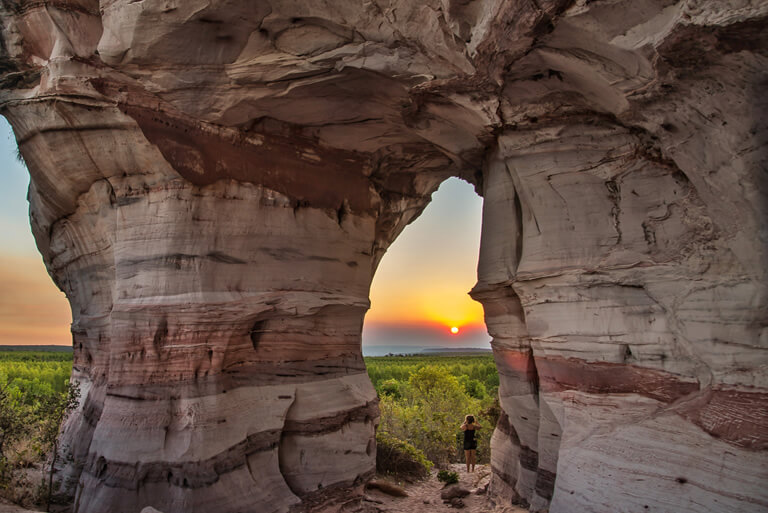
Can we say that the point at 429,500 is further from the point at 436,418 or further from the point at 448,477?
the point at 436,418

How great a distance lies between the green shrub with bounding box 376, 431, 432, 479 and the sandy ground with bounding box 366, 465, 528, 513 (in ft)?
1.04

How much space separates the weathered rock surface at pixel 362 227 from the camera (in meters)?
4.73

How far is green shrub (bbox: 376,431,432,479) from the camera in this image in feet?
36.2

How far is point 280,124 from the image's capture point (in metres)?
7.74

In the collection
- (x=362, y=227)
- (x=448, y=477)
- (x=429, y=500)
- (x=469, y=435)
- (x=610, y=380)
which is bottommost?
(x=429, y=500)

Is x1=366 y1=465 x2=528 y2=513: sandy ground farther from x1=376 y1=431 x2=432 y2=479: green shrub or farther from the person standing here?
the person standing

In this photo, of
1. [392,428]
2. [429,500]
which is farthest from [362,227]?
[392,428]

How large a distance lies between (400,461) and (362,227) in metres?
5.89

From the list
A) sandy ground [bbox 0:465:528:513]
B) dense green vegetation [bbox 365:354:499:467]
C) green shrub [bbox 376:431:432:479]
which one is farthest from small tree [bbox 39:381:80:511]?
dense green vegetation [bbox 365:354:499:467]

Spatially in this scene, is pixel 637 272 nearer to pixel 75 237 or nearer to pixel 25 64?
pixel 75 237

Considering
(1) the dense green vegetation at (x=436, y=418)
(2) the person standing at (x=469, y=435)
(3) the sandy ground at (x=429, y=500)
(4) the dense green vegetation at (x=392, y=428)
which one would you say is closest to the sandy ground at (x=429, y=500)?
(3) the sandy ground at (x=429, y=500)

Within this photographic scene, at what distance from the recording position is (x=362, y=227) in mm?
8969

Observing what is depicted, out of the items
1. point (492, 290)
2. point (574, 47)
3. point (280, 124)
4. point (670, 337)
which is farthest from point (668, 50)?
point (280, 124)

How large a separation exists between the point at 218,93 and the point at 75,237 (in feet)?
12.9
